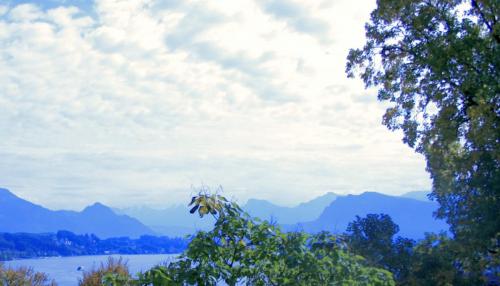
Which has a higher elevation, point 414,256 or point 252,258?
point 414,256

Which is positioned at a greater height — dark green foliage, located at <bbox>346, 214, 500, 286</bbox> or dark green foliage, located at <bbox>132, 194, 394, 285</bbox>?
dark green foliage, located at <bbox>346, 214, 500, 286</bbox>

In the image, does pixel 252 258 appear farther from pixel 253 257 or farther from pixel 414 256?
pixel 414 256

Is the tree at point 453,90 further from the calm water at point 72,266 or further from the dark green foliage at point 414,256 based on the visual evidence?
the calm water at point 72,266

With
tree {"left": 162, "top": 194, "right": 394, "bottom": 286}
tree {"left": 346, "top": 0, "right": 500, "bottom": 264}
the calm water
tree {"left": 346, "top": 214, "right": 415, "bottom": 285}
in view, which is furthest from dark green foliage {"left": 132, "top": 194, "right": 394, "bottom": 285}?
tree {"left": 346, "top": 214, "right": 415, "bottom": 285}

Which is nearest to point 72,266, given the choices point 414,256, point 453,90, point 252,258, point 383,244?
point 383,244

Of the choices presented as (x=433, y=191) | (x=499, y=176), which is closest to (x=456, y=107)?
(x=499, y=176)

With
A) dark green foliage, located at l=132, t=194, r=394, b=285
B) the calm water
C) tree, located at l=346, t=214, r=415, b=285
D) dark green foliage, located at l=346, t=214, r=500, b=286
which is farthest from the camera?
tree, located at l=346, t=214, r=415, b=285

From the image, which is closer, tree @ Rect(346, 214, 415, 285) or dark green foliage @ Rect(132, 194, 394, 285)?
dark green foliage @ Rect(132, 194, 394, 285)

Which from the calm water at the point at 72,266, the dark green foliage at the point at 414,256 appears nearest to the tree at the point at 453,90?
the dark green foliage at the point at 414,256

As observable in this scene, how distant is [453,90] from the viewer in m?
11.8

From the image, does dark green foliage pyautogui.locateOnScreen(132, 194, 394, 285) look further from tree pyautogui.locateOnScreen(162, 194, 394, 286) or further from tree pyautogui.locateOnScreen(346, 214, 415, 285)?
tree pyautogui.locateOnScreen(346, 214, 415, 285)

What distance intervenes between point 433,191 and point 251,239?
424 inches

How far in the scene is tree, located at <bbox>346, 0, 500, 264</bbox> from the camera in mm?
10945

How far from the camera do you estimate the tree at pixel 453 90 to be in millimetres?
10945
